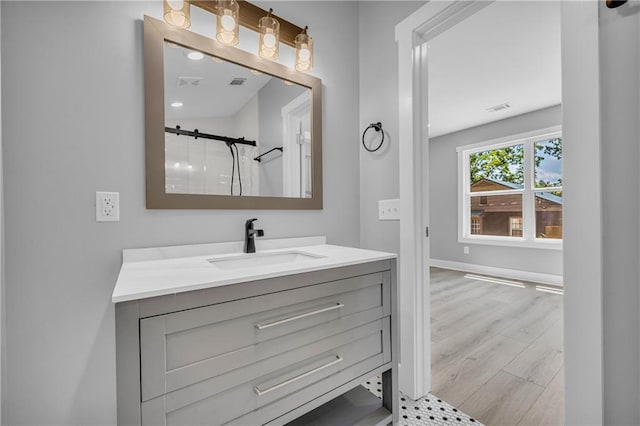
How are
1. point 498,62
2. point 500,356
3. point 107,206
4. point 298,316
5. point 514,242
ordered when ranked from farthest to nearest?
point 514,242 < point 498,62 < point 500,356 < point 107,206 < point 298,316

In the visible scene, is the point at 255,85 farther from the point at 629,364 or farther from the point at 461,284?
the point at 461,284

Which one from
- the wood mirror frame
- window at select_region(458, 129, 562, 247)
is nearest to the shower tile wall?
the wood mirror frame

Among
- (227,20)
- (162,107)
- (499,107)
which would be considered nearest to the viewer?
(162,107)

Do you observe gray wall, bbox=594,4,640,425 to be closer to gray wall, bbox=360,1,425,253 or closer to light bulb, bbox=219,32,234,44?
gray wall, bbox=360,1,425,253

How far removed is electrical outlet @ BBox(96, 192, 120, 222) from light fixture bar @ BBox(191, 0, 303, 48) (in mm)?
979

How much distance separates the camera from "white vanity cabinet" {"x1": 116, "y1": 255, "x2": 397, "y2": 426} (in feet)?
2.52

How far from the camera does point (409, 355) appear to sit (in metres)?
1.63

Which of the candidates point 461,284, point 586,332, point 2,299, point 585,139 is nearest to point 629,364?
point 586,332

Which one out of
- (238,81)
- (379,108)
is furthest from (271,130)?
(379,108)

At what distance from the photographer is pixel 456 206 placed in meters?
5.18

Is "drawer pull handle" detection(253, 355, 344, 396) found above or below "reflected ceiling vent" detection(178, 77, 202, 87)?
below

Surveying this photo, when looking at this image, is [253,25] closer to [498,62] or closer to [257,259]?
[257,259]

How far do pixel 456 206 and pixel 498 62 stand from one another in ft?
9.21

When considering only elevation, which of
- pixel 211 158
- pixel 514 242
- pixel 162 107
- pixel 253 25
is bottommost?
pixel 514 242
